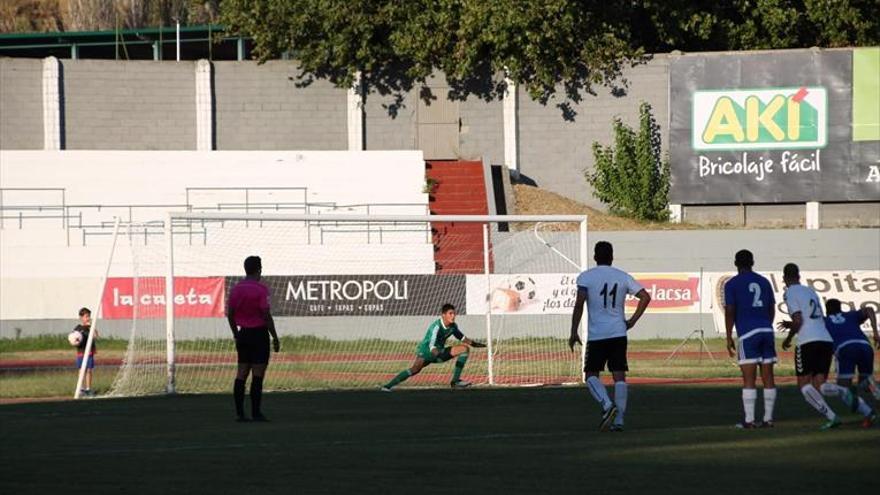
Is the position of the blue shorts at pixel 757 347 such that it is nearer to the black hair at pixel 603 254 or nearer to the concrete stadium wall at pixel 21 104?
the black hair at pixel 603 254

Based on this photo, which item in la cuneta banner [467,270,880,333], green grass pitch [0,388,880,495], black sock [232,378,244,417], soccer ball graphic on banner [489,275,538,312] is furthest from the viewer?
la cuneta banner [467,270,880,333]

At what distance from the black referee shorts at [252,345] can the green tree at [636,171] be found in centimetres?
3123

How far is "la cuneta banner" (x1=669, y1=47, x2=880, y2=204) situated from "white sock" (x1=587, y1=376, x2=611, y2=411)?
31.3 metres

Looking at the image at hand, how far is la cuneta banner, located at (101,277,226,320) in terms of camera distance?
36344 millimetres

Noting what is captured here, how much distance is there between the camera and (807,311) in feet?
54.1

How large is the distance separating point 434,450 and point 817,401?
4.56m

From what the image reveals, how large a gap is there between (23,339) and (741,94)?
72.5ft

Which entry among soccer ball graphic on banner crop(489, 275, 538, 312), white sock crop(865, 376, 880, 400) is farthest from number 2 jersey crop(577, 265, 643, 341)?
soccer ball graphic on banner crop(489, 275, 538, 312)

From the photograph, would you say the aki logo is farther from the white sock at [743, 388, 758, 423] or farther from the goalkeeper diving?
the white sock at [743, 388, 758, 423]

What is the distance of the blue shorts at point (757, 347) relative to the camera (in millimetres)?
Result: 15836

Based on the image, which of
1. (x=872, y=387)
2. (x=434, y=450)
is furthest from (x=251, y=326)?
(x=872, y=387)

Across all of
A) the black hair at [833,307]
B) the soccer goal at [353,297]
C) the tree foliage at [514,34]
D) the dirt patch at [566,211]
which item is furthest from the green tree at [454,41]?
the black hair at [833,307]

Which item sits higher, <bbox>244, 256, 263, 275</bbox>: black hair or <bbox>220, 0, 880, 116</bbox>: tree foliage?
<bbox>220, 0, 880, 116</bbox>: tree foliage

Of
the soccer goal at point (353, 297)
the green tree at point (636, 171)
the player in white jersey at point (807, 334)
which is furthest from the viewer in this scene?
the green tree at point (636, 171)
